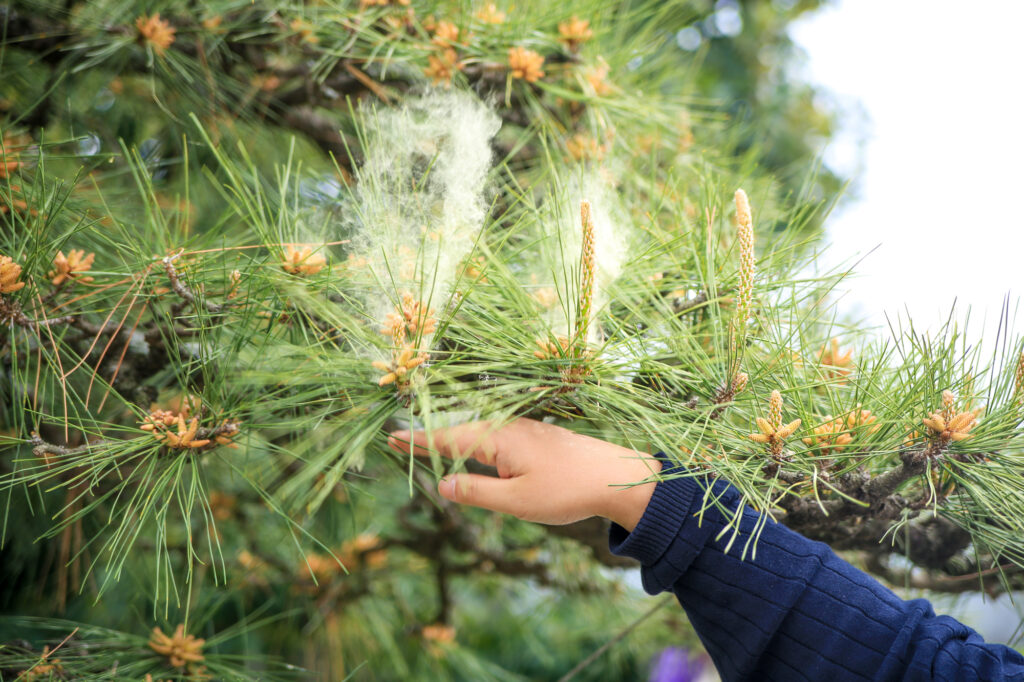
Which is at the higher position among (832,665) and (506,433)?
(506,433)

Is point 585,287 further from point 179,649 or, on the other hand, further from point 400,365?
point 179,649

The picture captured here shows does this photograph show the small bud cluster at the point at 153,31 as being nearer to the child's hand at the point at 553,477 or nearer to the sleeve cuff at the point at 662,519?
the child's hand at the point at 553,477

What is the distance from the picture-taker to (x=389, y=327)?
0.42m

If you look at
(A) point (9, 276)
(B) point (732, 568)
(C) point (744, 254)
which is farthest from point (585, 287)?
(A) point (9, 276)

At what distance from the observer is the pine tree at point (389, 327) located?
417mm

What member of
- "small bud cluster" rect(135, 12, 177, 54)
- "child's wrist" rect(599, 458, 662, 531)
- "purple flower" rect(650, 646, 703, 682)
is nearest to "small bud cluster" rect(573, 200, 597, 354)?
"child's wrist" rect(599, 458, 662, 531)

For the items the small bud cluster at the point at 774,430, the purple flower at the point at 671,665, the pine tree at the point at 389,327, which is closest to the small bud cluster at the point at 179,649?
the pine tree at the point at 389,327

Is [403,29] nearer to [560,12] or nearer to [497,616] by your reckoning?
[560,12]

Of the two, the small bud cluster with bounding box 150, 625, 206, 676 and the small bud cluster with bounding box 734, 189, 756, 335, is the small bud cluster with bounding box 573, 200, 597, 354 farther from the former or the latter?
the small bud cluster with bounding box 150, 625, 206, 676

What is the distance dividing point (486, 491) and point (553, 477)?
5cm

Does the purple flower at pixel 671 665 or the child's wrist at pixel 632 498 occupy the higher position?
the child's wrist at pixel 632 498

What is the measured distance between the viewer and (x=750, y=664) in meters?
0.46

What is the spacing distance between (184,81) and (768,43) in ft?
5.80

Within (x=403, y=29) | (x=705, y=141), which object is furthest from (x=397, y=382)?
(x=705, y=141)
